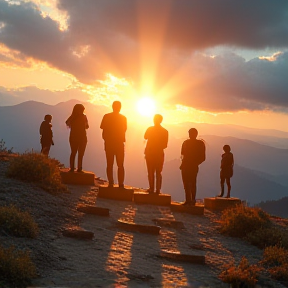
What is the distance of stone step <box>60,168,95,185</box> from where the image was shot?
1362 centimetres

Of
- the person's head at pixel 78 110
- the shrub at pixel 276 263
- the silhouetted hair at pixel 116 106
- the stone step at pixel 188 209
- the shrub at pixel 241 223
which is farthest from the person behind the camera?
the person's head at pixel 78 110

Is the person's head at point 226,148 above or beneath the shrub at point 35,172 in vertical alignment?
above

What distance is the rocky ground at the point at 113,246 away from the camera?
244 inches

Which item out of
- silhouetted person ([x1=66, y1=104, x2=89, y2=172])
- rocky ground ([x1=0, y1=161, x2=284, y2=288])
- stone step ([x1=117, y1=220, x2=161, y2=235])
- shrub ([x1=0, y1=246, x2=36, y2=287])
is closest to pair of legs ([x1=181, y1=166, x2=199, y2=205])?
rocky ground ([x1=0, y1=161, x2=284, y2=288])

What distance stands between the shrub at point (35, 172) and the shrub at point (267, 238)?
502cm

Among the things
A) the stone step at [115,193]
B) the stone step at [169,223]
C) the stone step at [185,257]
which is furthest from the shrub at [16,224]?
the stone step at [115,193]

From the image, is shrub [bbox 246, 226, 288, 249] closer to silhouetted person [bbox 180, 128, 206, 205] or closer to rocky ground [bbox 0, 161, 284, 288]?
rocky ground [bbox 0, 161, 284, 288]

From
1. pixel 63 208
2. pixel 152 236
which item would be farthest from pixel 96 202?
pixel 152 236

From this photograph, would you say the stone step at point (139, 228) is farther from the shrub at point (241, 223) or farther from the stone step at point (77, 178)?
the stone step at point (77, 178)

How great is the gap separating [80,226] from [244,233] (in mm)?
4522

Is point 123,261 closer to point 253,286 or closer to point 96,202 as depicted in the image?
point 253,286

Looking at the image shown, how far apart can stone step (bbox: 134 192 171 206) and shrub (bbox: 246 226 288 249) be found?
314 centimetres

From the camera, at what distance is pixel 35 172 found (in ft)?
36.6

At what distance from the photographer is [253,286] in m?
6.88
